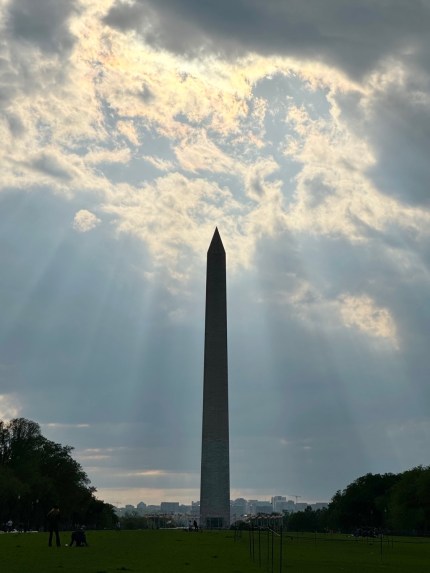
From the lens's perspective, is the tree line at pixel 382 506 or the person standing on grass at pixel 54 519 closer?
the person standing on grass at pixel 54 519

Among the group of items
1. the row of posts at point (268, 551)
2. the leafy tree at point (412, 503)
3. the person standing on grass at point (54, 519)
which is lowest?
the row of posts at point (268, 551)

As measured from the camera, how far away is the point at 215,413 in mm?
87375

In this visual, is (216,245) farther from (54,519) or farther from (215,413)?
(54,519)

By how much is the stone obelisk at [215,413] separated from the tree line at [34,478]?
58.5ft

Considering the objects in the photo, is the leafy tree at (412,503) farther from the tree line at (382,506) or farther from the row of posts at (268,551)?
the row of posts at (268,551)

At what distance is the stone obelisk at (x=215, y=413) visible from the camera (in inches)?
3440

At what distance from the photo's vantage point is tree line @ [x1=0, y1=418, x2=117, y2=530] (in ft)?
297

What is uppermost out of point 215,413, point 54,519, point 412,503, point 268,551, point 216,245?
point 216,245

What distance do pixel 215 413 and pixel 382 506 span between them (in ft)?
153

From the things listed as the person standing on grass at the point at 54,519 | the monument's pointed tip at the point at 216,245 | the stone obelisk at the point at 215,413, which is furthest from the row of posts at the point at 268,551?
the monument's pointed tip at the point at 216,245

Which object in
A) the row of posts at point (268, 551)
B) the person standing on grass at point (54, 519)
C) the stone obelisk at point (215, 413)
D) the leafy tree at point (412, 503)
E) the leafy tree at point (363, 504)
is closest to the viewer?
the row of posts at point (268, 551)

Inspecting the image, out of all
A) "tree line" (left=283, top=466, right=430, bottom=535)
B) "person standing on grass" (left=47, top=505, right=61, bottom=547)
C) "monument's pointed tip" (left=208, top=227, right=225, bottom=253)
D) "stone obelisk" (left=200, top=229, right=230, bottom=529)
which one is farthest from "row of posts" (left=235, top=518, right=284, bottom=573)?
"monument's pointed tip" (left=208, top=227, right=225, bottom=253)

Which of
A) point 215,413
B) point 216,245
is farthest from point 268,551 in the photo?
point 216,245

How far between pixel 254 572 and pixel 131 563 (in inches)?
177
